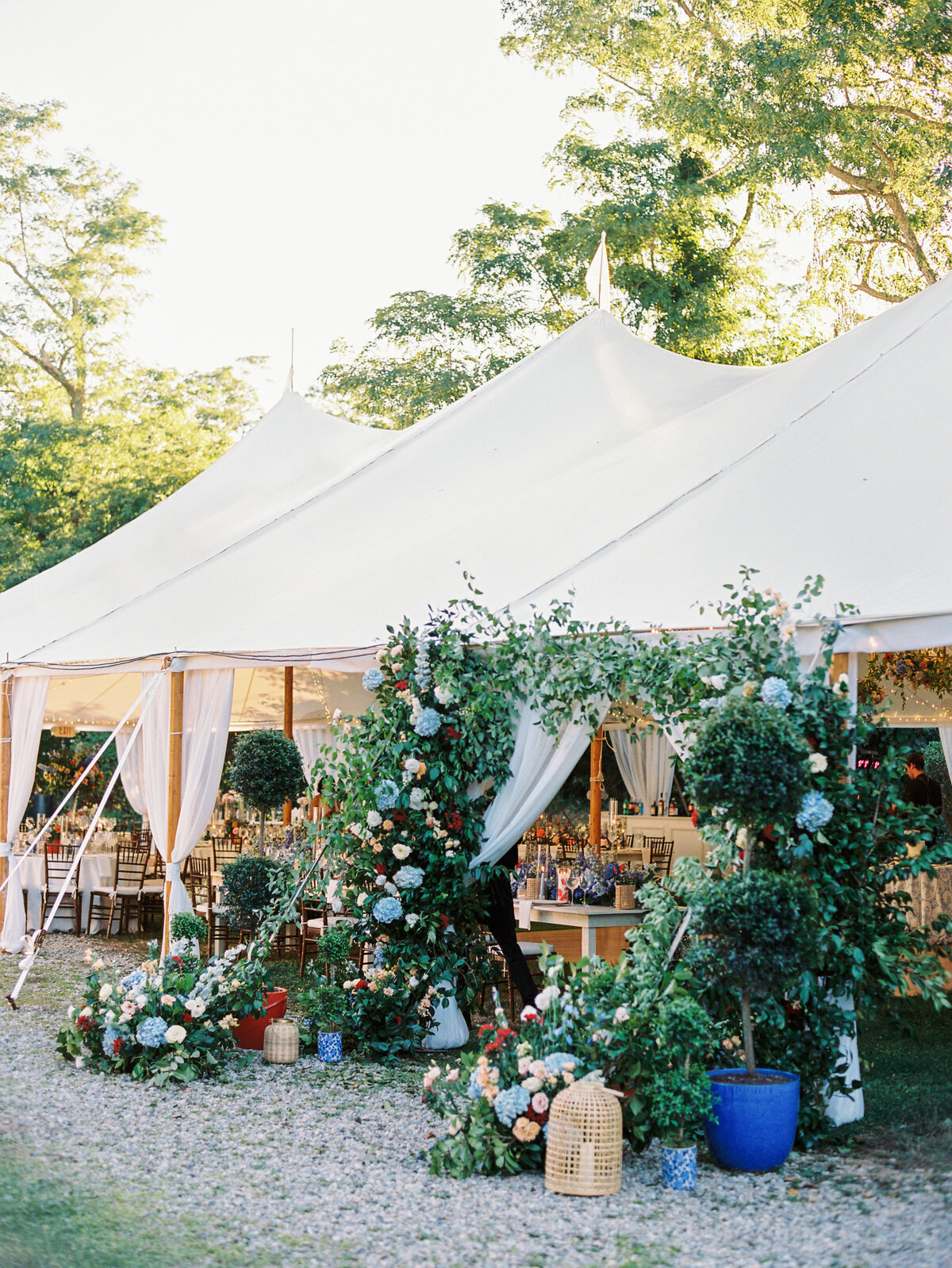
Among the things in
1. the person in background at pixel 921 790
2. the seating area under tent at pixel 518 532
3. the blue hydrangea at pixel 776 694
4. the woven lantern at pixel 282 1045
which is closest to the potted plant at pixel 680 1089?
the blue hydrangea at pixel 776 694

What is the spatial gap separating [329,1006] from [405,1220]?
2.55 metres

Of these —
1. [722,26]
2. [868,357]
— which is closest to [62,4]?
[722,26]

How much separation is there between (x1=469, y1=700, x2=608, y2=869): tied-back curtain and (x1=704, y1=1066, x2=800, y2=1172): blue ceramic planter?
185cm

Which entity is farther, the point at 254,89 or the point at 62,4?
the point at 254,89

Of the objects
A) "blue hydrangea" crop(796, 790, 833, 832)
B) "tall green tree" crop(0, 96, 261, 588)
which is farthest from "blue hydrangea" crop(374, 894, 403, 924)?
"tall green tree" crop(0, 96, 261, 588)

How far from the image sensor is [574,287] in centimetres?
1780

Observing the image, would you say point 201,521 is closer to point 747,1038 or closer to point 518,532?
point 518,532

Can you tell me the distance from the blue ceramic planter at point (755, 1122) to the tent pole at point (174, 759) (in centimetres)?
447

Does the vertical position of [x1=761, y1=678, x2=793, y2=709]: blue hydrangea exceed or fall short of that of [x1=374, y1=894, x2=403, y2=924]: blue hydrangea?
it exceeds it

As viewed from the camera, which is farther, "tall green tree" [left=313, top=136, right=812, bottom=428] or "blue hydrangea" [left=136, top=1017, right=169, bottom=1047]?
"tall green tree" [left=313, top=136, right=812, bottom=428]

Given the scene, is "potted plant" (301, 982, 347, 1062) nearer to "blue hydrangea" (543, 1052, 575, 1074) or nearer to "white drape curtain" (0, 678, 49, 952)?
"blue hydrangea" (543, 1052, 575, 1074)

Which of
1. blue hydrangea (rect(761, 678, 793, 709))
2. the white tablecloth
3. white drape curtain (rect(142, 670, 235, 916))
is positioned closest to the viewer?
blue hydrangea (rect(761, 678, 793, 709))

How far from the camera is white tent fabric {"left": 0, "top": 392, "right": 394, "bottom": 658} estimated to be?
9.89 m

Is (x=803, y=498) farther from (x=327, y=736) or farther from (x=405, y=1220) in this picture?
(x=327, y=736)
